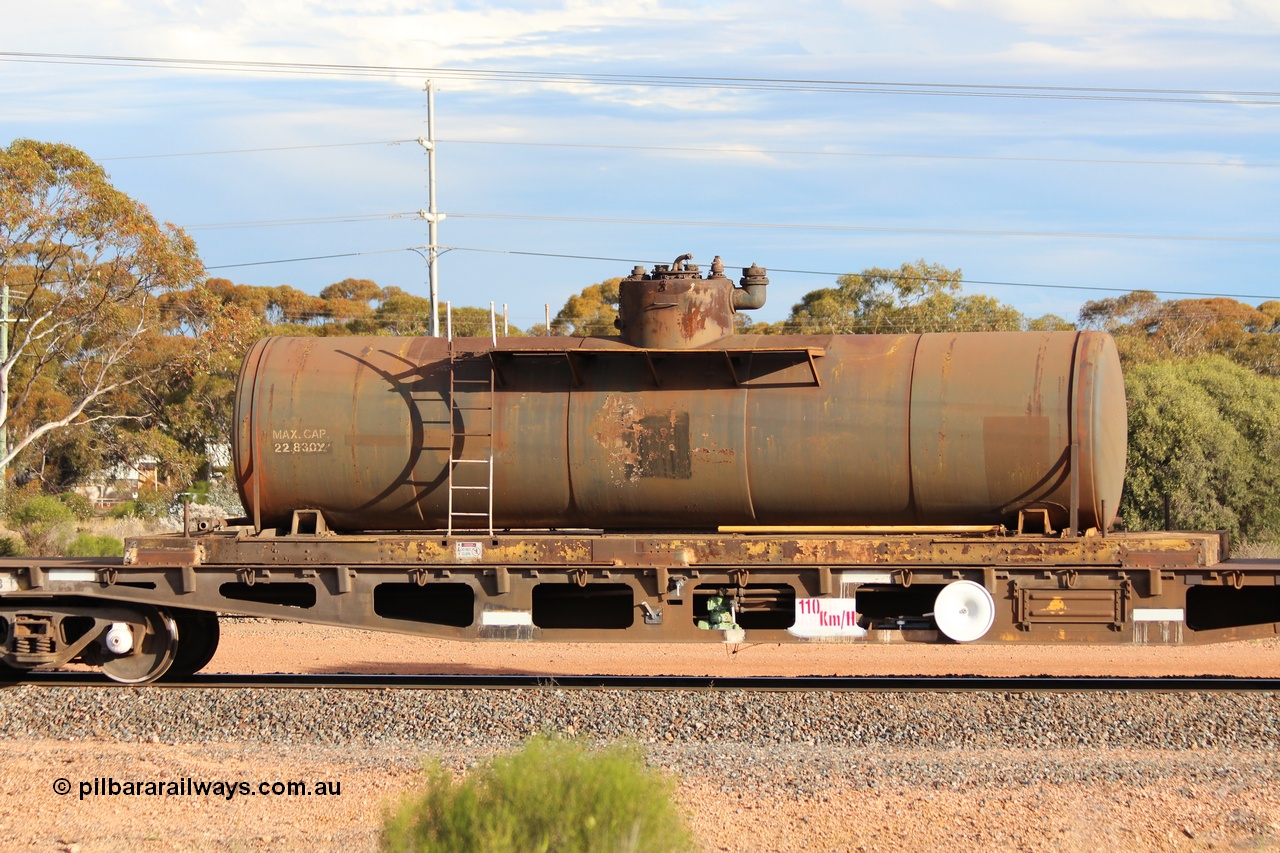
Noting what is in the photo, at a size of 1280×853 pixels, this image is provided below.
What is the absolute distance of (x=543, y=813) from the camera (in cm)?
607

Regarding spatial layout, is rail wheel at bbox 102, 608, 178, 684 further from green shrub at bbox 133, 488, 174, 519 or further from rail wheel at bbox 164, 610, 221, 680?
green shrub at bbox 133, 488, 174, 519

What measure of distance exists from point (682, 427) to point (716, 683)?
2.78m

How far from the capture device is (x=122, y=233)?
107 feet

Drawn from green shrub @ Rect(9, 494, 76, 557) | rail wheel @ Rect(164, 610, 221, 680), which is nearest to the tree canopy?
green shrub @ Rect(9, 494, 76, 557)

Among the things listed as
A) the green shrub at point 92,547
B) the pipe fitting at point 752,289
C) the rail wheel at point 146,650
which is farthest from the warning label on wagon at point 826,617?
the green shrub at point 92,547

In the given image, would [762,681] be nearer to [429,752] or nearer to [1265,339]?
[429,752]

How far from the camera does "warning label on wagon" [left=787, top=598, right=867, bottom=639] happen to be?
1094 cm

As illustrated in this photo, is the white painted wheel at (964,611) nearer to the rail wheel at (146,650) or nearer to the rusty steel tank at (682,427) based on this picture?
the rusty steel tank at (682,427)

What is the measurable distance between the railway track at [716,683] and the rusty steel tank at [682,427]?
5.23 feet

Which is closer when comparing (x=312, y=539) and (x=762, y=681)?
(x=312, y=539)

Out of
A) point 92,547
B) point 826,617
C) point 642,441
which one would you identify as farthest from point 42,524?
point 826,617

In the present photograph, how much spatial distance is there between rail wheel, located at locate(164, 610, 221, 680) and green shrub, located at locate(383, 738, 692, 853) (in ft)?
23.9

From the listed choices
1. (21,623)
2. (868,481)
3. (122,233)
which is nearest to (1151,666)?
(868,481)

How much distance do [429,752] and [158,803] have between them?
83.4 inches
